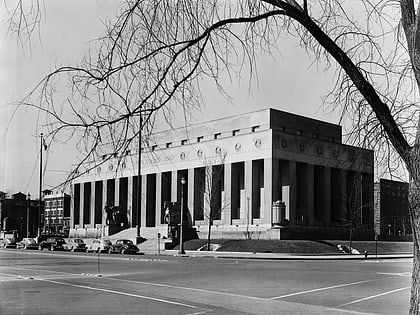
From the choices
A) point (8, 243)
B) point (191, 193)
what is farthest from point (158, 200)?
point (8, 243)

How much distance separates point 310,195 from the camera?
270ft

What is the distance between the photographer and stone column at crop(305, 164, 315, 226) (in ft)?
266

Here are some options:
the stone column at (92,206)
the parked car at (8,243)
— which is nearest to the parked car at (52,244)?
the parked car at (8,243)

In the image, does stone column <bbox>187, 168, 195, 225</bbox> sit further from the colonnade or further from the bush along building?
the bush along building

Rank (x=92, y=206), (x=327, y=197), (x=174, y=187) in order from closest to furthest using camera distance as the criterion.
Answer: (x=327, y=197) → (x=174, y=187) → (x=92, y=206)

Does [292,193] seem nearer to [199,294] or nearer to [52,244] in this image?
[52,244]

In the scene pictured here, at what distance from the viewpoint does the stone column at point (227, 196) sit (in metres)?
79.8

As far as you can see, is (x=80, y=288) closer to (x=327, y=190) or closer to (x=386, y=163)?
(x=386, y=163)

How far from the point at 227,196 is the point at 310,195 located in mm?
11905

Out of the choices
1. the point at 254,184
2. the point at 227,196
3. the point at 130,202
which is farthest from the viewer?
the point at 130,202

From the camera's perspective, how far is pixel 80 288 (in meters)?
17.2

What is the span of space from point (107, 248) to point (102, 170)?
167ft

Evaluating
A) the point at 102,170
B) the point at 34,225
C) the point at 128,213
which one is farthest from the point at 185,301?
the point at 34,225

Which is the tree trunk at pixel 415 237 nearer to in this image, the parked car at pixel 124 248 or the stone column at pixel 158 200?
the parked car at pixel 124 248
